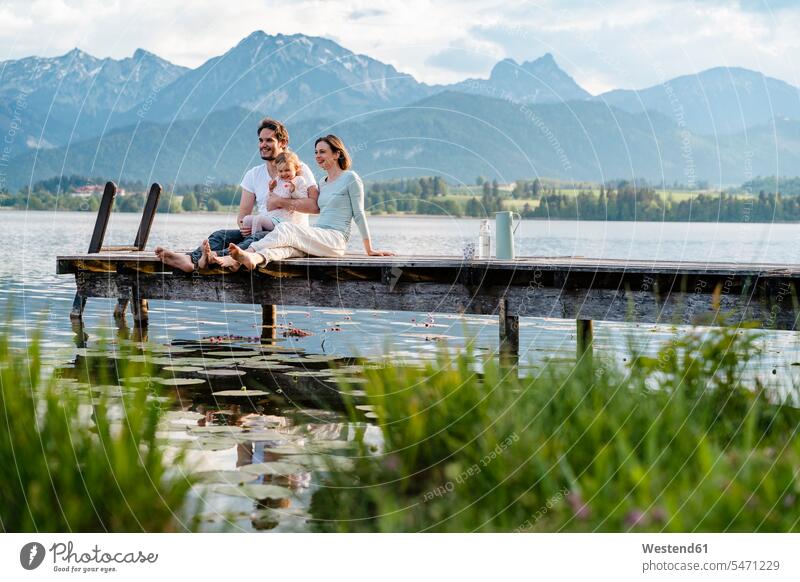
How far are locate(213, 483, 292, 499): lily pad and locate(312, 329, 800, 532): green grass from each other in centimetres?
21

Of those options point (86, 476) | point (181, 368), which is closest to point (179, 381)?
point (181, 368)

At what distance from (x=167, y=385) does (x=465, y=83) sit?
135 inches

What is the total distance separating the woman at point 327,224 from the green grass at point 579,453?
14.6 feet

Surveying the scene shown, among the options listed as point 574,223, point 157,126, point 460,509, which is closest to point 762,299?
point 460,509

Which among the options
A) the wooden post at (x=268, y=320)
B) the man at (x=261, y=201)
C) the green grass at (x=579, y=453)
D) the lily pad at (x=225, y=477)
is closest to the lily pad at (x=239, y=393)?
the man at (x=261, y=201)

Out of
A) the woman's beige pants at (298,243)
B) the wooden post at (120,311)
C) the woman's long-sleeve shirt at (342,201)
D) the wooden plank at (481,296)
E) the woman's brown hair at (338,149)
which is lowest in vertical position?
the wooden post at (120,311)

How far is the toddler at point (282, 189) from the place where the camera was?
9.68 metres

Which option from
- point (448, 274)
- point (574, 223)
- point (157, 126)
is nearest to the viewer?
point (448, 274)

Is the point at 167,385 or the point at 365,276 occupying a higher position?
the point at 365,276

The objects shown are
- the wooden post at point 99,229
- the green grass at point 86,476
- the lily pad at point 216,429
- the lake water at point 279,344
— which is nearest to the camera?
the green grass at point 86,476

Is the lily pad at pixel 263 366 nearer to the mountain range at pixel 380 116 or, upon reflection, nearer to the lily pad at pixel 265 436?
the mountain range at pixel 380 116
